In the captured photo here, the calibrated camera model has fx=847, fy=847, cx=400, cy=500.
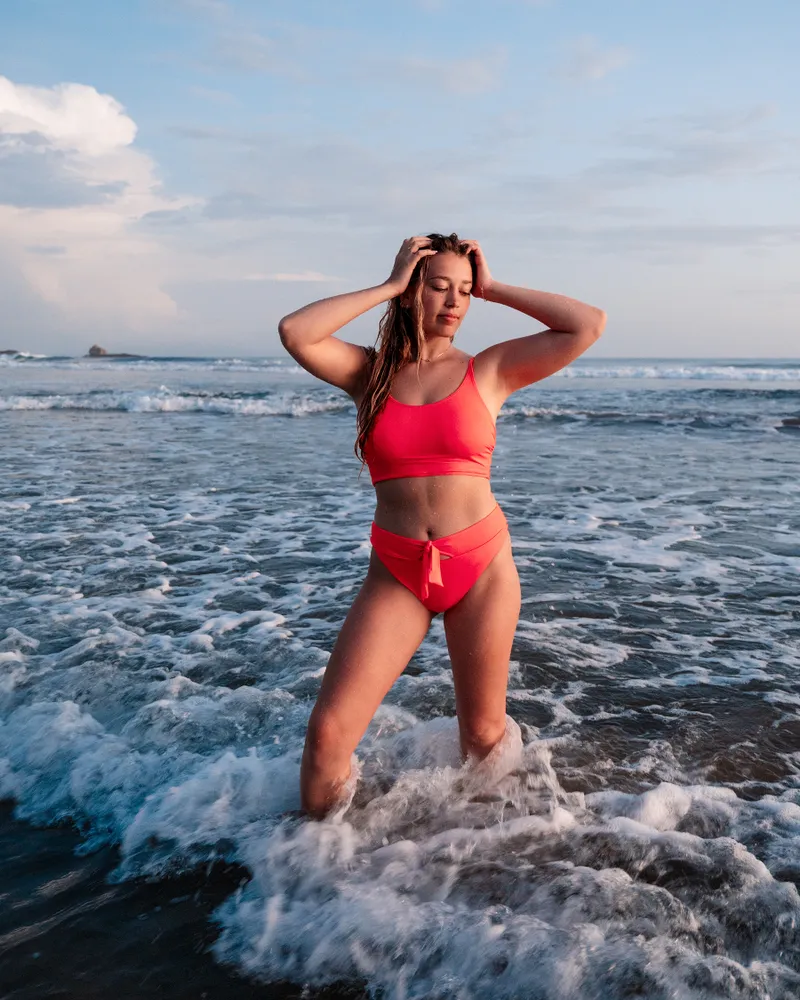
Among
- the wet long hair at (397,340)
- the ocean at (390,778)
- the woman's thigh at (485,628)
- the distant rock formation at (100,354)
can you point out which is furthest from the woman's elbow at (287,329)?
the distant rock formation at (100,354)

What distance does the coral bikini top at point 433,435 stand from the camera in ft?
10.9

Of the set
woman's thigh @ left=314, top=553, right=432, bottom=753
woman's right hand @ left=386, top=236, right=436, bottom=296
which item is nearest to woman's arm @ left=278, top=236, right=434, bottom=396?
woman's right hand @ left=386, top=236, right=436, bottom=296

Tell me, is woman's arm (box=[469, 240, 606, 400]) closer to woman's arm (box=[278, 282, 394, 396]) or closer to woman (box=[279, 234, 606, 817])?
woman (box=[279, 234, 606, 817])

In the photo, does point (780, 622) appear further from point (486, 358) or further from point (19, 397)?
point (19, 397)

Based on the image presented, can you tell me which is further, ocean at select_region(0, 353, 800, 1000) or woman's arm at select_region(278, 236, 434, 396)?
woman's arm at select_region(278, 236, 434, 396)

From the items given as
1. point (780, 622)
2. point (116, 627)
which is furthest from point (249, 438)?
point (780, 622)

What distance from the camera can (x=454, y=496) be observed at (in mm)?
3396

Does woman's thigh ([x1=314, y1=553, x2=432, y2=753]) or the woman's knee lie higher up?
woman's thigh ([x1=314, y1=553, x2=432, y2=753])

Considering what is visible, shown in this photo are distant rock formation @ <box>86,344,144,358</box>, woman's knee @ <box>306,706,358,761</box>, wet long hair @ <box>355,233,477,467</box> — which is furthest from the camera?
distant rock formation @ <box>86,344,144,358</box>

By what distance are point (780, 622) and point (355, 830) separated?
393 cm

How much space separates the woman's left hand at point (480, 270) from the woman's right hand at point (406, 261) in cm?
18

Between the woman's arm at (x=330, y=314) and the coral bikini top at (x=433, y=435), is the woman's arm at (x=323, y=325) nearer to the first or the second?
the woman's arm at (x=330, y=314)

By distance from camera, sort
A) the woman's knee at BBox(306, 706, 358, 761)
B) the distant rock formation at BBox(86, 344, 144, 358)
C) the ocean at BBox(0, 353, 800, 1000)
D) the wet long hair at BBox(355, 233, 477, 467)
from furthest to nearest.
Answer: the distant rock formation at BBox(86, 344, 144, 358) < the wet long hair at BBox(355, 233, 477, 467) < the woman's knee at BBox(306, 706, 358, 761) < the ocean at BBox(0, 353, 800, 1000)

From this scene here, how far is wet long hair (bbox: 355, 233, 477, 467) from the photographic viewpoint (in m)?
3.37
